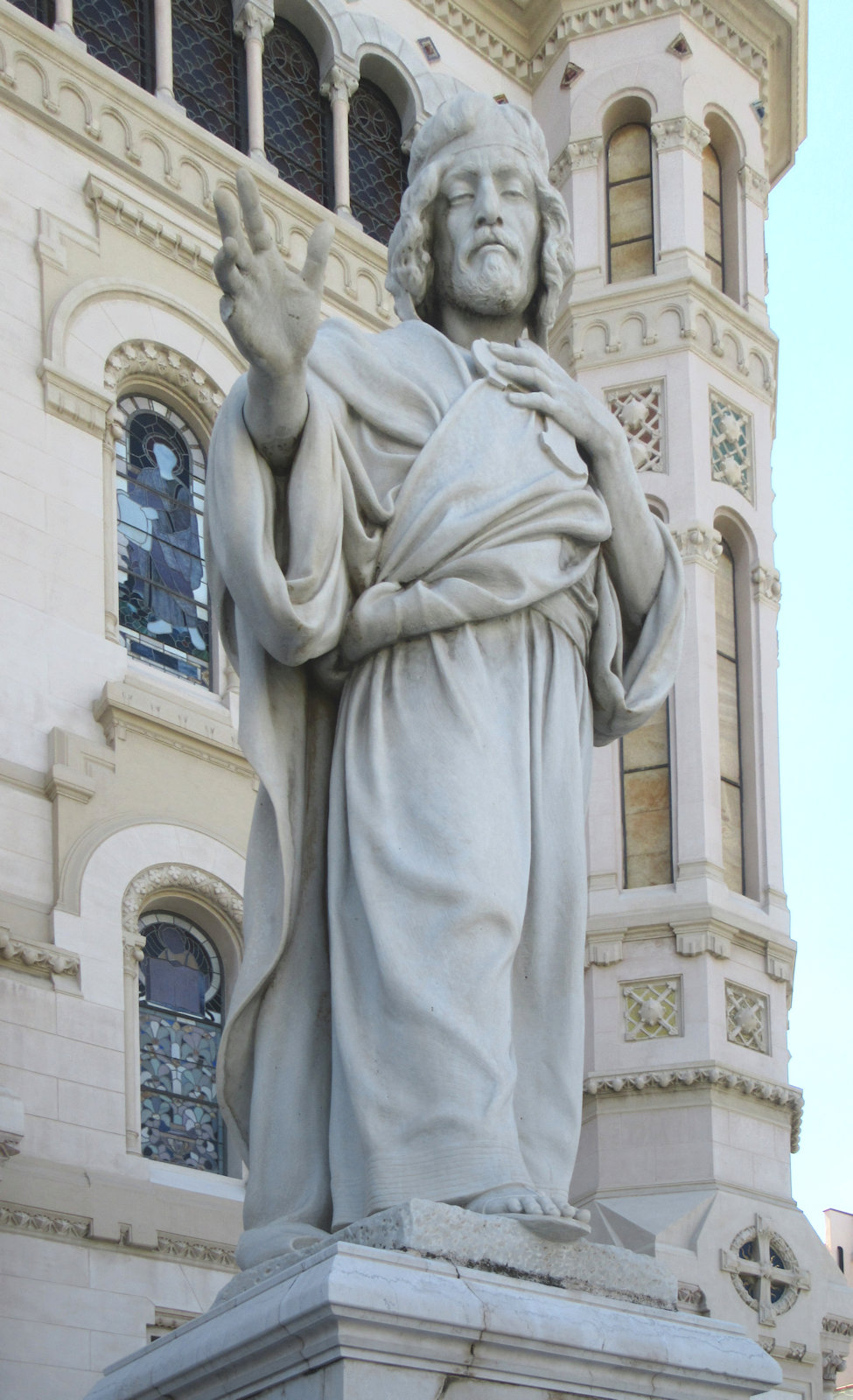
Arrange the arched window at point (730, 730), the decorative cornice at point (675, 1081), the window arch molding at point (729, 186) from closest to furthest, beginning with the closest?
the decorative cornice at point (675, 1081) → the arched window at point (730, 730) → the window arch molding at point (729, 186)

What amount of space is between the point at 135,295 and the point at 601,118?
5.47 meters

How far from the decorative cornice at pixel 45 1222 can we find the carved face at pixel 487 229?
8460mm

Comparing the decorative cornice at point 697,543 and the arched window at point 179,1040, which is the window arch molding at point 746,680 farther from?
the arched window at point 179,1040

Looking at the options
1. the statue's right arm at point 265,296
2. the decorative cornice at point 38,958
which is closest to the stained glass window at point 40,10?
the decorative cornice at point 38,958

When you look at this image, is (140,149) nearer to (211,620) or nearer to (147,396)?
(147,396)

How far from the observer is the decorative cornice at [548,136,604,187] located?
18.8m

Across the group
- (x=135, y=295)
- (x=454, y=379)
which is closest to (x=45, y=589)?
(x=135, y=295)

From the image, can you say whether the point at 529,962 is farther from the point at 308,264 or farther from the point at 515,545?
the point at 308,264

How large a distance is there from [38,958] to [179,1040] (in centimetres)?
127

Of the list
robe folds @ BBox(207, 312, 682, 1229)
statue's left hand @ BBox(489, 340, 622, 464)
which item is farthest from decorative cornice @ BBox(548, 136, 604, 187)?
robe folds @ BBox(207, 312, 682, 1229)

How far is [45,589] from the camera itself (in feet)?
44.8

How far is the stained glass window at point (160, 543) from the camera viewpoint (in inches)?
575

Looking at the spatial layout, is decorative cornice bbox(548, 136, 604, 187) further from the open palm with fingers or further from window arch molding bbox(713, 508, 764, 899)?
the open palm with fingers

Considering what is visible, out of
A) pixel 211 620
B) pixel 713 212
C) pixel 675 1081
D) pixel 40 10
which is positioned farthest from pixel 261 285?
pixel 713 212
